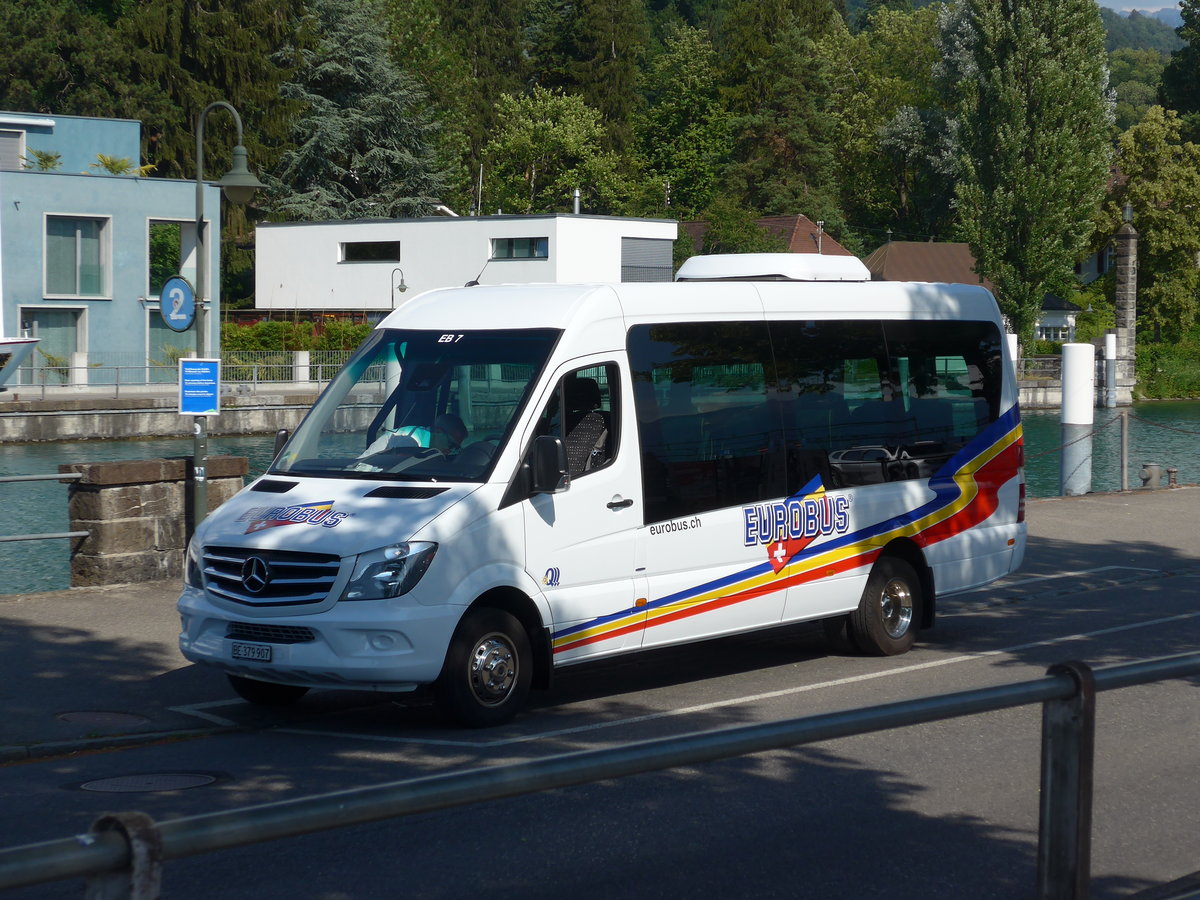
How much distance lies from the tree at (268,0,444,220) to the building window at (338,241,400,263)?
8231 mm

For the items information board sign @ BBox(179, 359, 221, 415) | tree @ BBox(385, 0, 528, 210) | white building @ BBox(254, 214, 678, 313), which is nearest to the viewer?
information board sign @ BBox(179, 359, 221, 415)

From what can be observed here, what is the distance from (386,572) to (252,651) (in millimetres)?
940

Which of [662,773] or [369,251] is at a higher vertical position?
[369,251]

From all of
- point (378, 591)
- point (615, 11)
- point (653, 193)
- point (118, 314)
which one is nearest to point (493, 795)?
point (378, 591)

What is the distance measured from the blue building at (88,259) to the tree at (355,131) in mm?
18465

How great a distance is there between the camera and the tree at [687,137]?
3728 inches

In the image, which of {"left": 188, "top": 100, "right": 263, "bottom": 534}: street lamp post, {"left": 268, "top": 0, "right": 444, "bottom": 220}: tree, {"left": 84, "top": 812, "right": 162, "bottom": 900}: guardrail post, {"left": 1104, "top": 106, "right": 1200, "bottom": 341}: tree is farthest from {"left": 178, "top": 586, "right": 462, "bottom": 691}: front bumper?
{"left": 1104, "top": 106, "right": 1200, "bottom": 341}: tree

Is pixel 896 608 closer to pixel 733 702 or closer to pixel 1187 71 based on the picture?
pixel 733 702

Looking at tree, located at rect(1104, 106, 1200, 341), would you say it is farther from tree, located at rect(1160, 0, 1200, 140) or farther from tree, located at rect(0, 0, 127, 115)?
tree, located at rect(0, 0, 127, 115)

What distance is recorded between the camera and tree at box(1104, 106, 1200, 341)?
260ft

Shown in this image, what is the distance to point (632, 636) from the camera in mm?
9414

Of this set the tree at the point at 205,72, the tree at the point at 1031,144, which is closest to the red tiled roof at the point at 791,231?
the tree at the point at 1031,144

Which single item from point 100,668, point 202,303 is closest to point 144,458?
point 202,303

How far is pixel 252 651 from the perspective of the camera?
8484 mm
